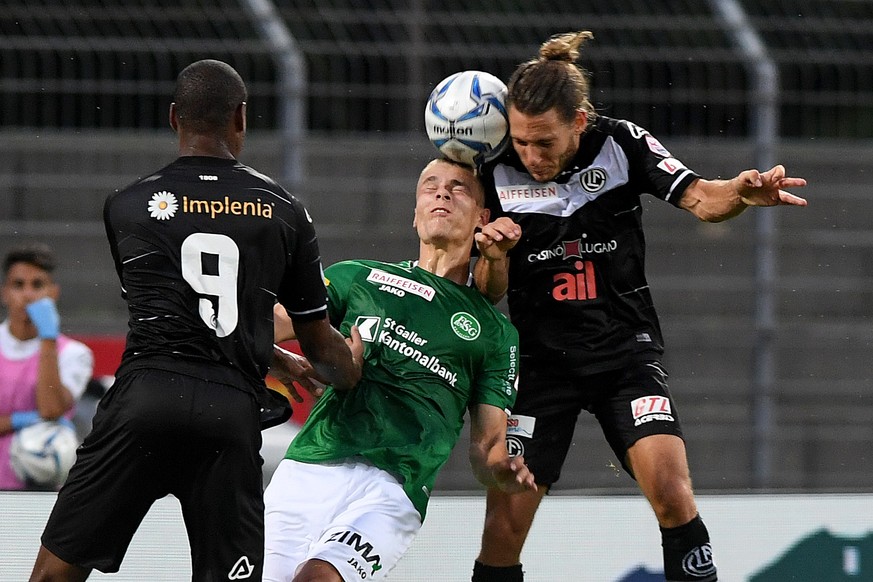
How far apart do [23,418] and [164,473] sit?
381 cm

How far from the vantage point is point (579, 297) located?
15.7ft

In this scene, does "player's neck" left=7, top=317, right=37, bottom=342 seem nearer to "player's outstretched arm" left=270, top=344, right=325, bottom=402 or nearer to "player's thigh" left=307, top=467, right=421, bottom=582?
"player's outstretched arm" left=270, top=344, right=325, bottom=402

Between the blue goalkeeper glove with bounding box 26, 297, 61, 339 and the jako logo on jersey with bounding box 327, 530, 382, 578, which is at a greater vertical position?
the blue goalkeeper glove with bounding box 26, 297, 61, 339

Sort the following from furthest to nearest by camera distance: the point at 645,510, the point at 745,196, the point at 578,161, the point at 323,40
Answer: the point at 323,40, the point at 645,510, the point at 578,161, the point at 745,196

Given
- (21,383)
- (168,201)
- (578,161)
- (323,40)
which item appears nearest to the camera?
(168,201)

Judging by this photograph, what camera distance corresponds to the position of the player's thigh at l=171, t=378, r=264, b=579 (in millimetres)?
3645

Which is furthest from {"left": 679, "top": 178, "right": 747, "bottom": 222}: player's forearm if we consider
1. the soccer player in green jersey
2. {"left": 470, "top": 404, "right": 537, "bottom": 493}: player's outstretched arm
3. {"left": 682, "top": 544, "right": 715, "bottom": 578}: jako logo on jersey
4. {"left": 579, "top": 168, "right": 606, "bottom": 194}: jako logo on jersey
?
{"left": 682, "top": 544, "right": 715, "bottom": 578}: jako logo on jersey

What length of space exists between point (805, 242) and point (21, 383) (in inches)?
207

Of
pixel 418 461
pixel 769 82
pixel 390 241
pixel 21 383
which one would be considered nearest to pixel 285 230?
pixel 418 461

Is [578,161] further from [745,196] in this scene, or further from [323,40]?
[323,40]

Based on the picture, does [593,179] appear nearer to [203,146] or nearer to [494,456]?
[494,456]

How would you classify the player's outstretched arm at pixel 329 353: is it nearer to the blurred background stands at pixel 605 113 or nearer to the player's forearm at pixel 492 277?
the player's forearm at pixel 492 277

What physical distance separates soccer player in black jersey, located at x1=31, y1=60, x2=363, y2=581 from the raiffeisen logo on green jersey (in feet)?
2.43

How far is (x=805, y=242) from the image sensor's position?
30.6 ft
